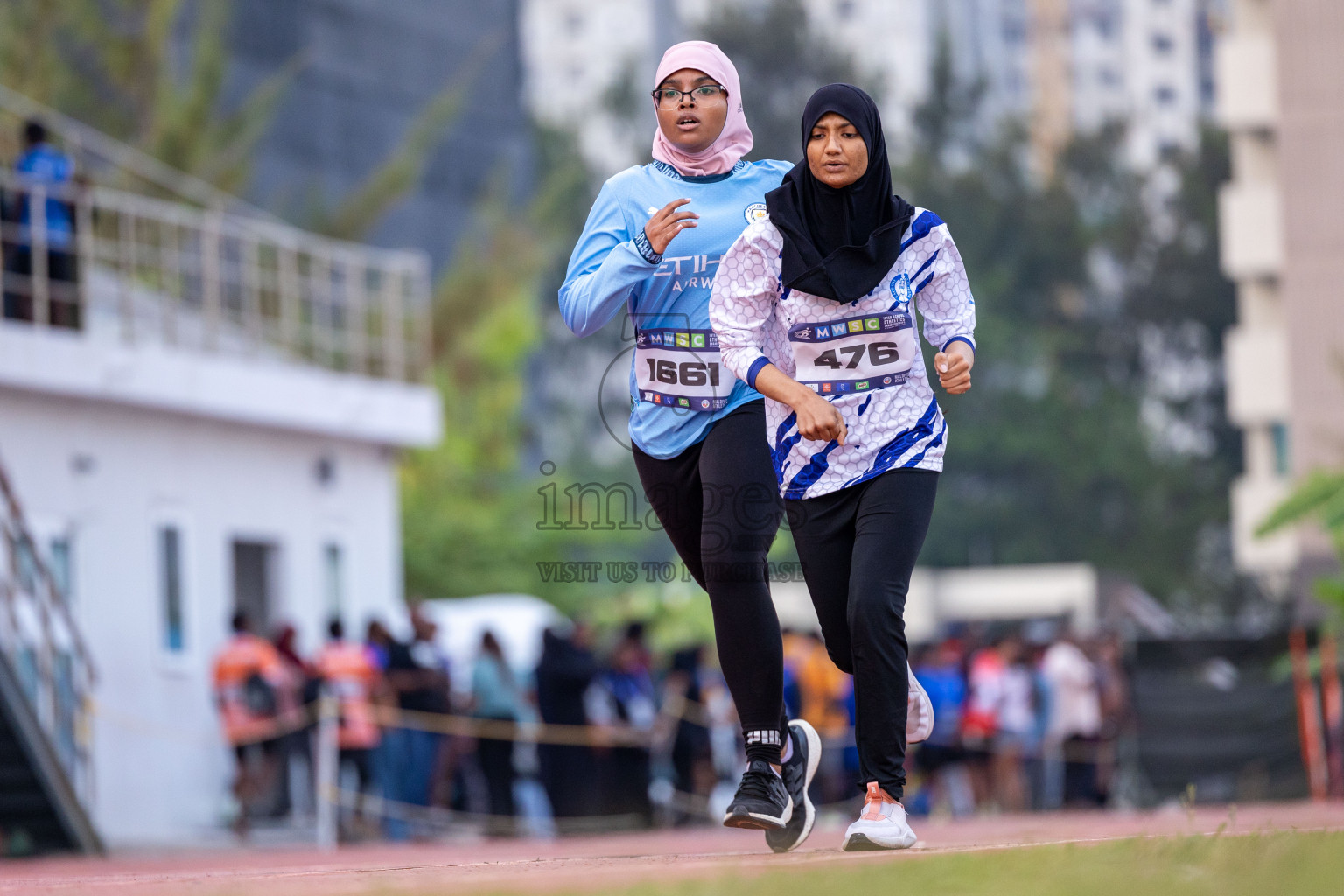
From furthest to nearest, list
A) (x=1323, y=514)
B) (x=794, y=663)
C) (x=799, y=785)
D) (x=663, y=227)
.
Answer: (x=794, y=663), (x=1323, y=514), (x=799, y=785), (x=663, y=227)

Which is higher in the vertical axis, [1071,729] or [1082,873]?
[1082,873]

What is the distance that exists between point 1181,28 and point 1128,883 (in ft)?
376

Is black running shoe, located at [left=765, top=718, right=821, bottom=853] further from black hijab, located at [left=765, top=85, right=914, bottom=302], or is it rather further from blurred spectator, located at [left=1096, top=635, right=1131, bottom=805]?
blurred spectator, located at [left=1096, top=635, right=1131, bottom=805]

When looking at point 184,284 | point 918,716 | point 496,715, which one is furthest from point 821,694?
point 918,716

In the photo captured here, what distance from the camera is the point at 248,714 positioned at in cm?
1634

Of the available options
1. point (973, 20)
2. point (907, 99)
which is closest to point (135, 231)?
point (907, 99)

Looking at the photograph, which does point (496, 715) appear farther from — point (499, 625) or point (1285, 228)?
point (1285, 228)

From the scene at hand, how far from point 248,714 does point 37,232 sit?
14.3ft

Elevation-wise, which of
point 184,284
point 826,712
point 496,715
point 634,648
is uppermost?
point 184,284

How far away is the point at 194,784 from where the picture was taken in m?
19.9

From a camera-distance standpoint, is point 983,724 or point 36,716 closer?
point 36,716

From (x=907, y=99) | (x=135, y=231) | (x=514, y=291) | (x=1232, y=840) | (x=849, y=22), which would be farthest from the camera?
(x=849, y=22)

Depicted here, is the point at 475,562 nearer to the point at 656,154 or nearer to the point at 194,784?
the point at 194,784

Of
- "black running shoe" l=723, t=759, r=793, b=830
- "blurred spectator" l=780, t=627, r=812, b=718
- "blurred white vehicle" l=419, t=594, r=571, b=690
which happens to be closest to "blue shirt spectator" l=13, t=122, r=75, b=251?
"blurred spectator" l=780, t=627, r=812, b=718
